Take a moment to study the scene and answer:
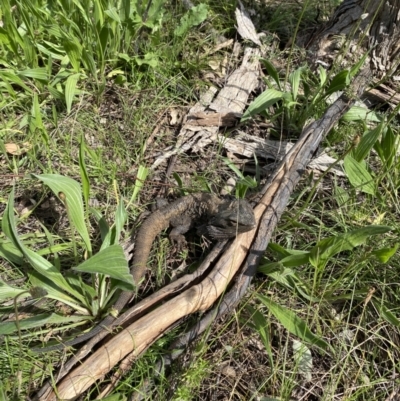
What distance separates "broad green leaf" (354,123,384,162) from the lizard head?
3.24 feet

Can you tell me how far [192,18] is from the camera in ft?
14.2

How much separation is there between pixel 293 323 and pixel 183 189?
1.49 meters

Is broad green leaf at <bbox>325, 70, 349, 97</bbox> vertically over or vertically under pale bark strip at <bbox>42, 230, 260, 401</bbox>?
over

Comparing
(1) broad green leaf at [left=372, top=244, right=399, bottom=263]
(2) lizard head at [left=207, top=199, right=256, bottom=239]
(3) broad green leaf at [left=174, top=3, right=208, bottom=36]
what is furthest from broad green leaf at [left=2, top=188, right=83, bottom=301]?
(3) broad green leaf at [left=174, top=3, right=208, bottom=36]

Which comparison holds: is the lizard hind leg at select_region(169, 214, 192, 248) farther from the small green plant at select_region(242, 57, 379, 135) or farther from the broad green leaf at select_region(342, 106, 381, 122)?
the broad green leaf at select_region(342, 106, 381, 122)

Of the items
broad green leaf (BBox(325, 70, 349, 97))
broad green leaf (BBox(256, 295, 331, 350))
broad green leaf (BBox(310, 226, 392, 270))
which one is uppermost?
broad green leaf (BBox(325, 70, 349, 97))

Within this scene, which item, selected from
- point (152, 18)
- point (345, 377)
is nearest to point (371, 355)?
point (345, 377)

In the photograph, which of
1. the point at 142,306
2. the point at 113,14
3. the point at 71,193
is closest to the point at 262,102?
the point at 113,14

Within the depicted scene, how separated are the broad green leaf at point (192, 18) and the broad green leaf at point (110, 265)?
2863 millimetres

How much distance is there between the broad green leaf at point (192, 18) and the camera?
14.1 feet

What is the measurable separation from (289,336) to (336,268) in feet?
2.04

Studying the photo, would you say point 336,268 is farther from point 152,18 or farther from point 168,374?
point 152,18

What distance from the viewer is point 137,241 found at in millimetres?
3150

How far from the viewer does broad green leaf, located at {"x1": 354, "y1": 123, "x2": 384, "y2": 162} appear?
3213mm
